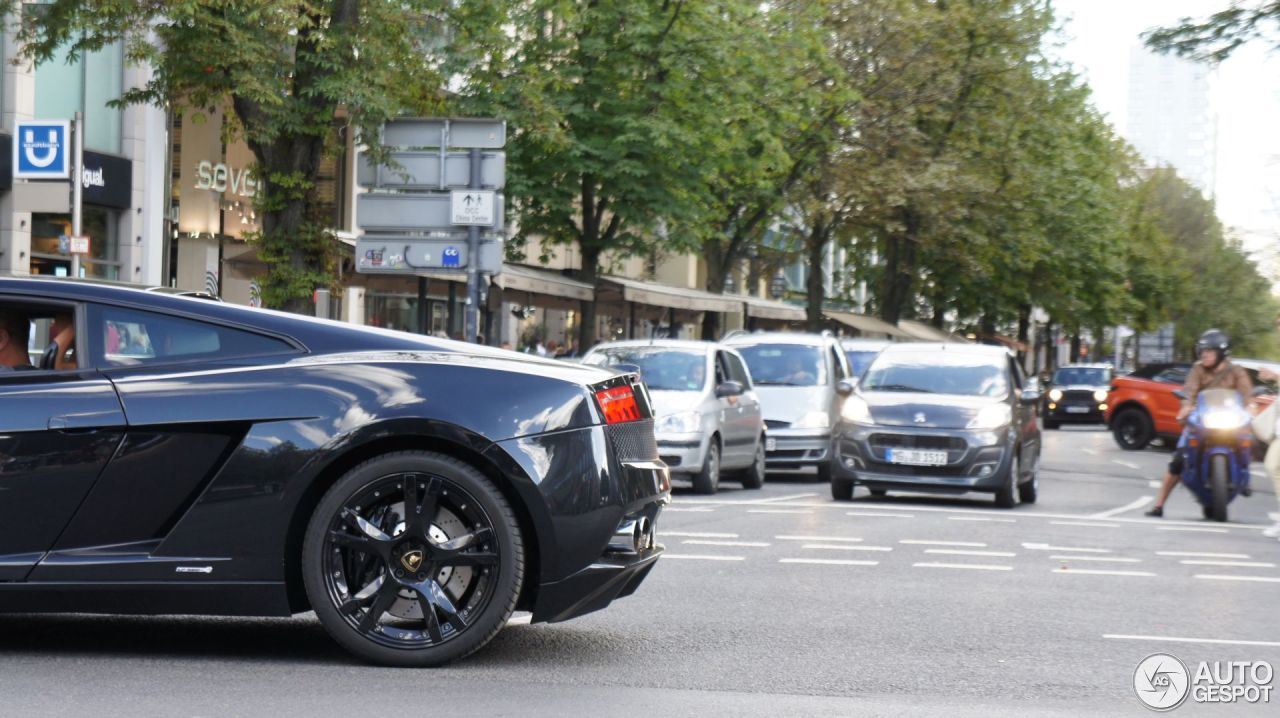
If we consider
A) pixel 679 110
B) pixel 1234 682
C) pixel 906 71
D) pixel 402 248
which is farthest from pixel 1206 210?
pixel 1234 682

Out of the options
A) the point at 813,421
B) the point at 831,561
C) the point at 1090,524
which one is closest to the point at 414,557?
the point at 831,561

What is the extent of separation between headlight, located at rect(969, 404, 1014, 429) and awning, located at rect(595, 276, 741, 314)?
15.8 metres

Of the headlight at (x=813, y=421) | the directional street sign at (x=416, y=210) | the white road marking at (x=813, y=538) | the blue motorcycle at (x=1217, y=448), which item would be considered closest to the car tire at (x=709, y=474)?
the directional street sign at (x=416, y=210)

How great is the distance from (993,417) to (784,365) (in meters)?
6.38

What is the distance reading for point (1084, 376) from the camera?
50.2 metres

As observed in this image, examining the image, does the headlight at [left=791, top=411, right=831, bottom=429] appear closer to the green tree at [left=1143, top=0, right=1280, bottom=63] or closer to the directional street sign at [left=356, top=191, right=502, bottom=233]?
the directional street sign at [left=356, top=191, right=502, bottom=233]

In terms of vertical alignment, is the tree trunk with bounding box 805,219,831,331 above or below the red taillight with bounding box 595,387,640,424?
above

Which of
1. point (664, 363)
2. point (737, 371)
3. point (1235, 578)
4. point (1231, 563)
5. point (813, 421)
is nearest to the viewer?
point (1235, 578)

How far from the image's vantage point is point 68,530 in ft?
21.5

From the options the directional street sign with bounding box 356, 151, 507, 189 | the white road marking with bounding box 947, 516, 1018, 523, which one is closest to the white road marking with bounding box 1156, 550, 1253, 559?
the white road marking with bounding box 947, 516, 1018, 523

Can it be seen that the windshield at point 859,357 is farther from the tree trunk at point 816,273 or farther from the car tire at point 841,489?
the tree trunk at point 816,273

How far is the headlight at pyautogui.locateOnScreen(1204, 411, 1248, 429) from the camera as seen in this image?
Result: 16594 millimetres

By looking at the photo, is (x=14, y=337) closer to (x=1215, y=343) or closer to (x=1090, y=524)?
(x=1090, y=524)

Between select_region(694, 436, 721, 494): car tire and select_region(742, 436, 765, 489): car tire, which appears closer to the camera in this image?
select_region(694, 436, 721, 494): car tire
